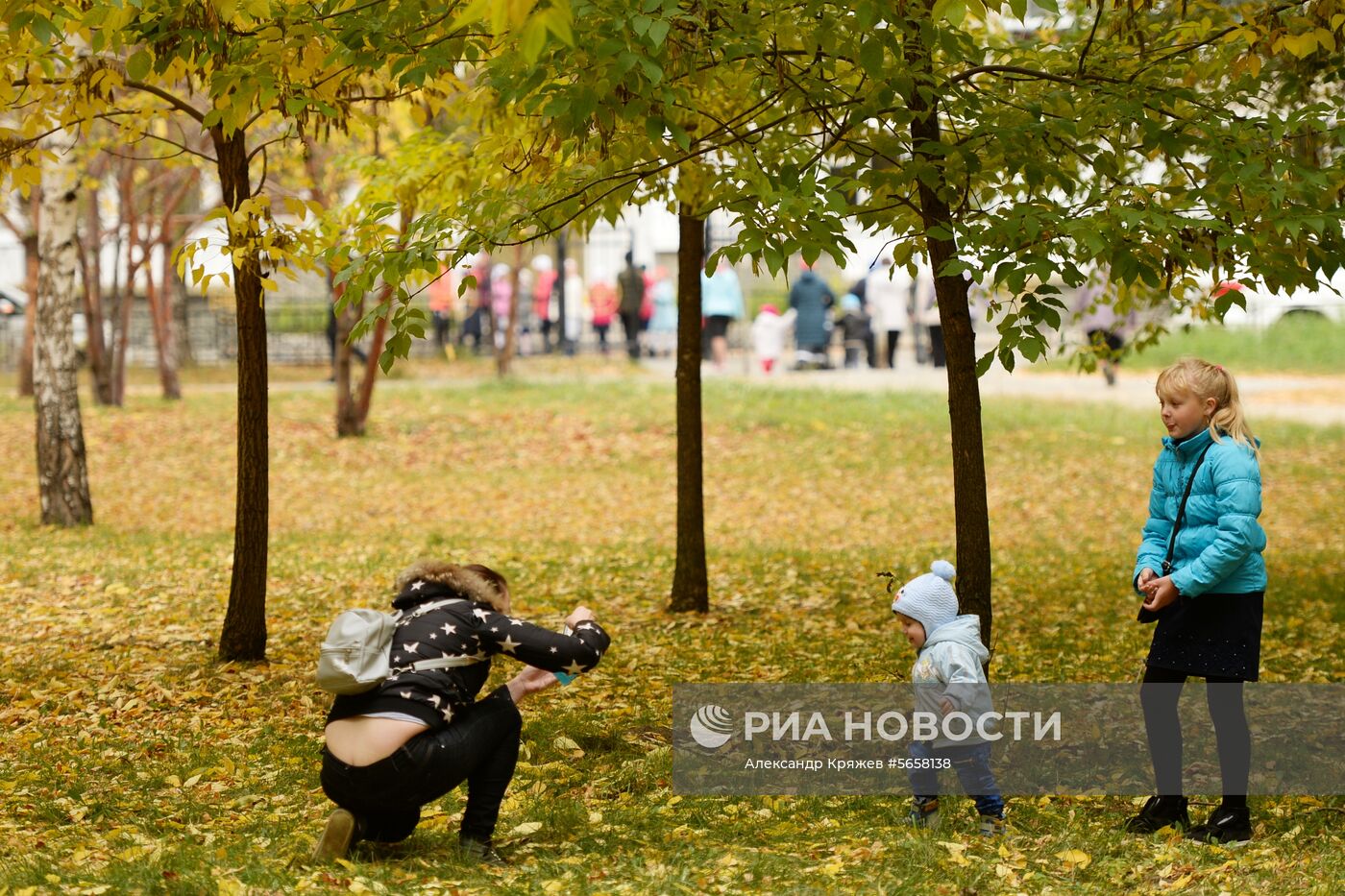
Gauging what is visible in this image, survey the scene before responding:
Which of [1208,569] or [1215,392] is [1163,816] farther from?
[1215,392]

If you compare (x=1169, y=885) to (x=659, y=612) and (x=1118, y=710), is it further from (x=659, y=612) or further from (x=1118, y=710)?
(x=659, y=612)

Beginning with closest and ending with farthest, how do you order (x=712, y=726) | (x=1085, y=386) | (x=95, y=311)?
A: (x=712, y=726) < (x=95, y=311) < (x=1085, y=386)

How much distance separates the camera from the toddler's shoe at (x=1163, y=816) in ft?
15.1

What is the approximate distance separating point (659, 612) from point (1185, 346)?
56.0ft

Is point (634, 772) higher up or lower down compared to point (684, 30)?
lower down

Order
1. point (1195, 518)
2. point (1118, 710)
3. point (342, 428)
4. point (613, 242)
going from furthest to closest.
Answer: point (613, 242) < point (342, 428) < point (1118, 710) < point (1195, 518)

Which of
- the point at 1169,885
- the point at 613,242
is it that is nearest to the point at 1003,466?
the point at 1169,885

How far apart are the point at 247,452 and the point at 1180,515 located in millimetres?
4396

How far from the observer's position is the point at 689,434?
8406 mm

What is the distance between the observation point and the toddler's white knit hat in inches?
173

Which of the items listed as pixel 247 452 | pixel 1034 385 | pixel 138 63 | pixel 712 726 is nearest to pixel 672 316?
pixel 1034 385

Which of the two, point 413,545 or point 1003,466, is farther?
point 1003,466

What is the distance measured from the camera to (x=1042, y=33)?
29.7 ft

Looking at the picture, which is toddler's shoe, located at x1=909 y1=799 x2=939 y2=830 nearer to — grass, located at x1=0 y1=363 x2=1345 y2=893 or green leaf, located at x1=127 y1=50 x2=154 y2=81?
grass, located at x1=0 y1=363 x2=1345 y2=893
